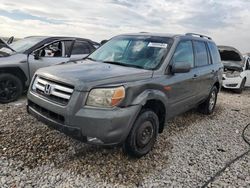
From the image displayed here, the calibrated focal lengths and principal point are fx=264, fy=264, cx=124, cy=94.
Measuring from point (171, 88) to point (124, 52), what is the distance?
3.34 feet

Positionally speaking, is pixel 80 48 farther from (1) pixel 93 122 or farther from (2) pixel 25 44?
(1) pixel 93 122

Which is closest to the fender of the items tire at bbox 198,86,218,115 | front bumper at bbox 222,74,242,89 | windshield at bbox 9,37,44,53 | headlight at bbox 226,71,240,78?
tire at bbox 198,86,218,115

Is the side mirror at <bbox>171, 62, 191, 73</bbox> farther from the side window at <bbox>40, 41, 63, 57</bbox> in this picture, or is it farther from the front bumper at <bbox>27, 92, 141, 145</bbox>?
the side window at <bbox>40, 41, 63, 57</bbox>

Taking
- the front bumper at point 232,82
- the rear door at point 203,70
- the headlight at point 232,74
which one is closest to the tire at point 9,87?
the rear door at point 203,70

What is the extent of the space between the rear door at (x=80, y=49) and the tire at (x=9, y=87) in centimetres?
162

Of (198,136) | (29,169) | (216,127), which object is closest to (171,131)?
(198,136)

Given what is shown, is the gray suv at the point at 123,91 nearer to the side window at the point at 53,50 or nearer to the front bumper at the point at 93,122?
the front bumper at the point at 93,122

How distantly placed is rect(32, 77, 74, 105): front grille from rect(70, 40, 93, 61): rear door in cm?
345

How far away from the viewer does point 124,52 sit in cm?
450

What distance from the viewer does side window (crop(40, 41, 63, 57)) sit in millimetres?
6721

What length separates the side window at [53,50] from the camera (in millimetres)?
6721

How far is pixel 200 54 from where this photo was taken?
5535 millimetres

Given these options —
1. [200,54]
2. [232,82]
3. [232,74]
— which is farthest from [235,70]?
[200,54]

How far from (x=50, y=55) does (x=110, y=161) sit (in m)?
4.15
